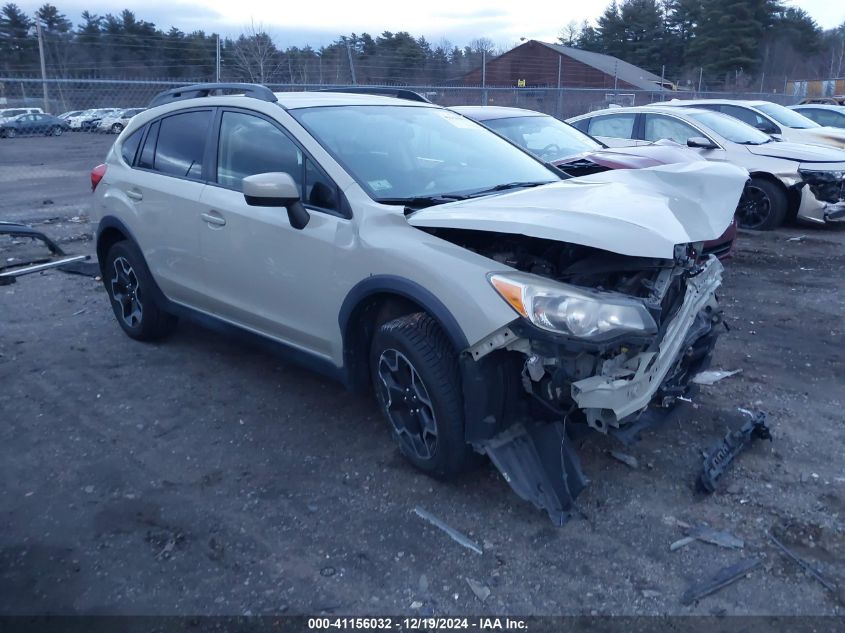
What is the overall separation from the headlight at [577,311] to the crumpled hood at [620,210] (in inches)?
8.6

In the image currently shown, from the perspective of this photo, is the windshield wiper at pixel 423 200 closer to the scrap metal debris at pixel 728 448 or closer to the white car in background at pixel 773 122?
the scrap metal debris at pixel 728 448

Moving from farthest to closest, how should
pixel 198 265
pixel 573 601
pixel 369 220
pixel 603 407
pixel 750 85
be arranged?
pixel 750 85
pixel 198 265
pixel 369 220
pixel 603 407
pixel 573 601

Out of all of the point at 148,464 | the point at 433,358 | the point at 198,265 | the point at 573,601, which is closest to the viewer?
the point at 573,601

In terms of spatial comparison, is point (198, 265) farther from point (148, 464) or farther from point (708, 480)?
point (708, 480)

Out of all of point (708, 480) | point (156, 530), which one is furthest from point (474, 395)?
point (156, 530)

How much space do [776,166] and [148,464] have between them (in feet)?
28.0

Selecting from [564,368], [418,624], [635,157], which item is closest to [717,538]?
[564,368]

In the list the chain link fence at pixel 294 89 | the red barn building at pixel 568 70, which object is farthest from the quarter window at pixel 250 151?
the red barn building at pixel 568 70

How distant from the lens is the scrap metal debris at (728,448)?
3549 mm

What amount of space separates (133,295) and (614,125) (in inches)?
305

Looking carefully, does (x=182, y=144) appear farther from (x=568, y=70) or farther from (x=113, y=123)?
(x=568, y=70)

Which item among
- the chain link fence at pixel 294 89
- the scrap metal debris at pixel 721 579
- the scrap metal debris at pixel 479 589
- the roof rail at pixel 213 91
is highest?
the chain link fence at pixel 294 89

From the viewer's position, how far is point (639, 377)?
3.17 m

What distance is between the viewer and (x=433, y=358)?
3.36m
